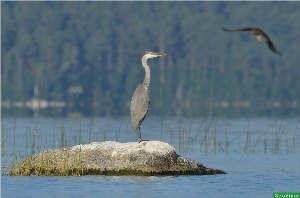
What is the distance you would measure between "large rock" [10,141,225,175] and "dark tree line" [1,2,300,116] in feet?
246

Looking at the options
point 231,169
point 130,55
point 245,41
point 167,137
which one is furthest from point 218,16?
point 231,169

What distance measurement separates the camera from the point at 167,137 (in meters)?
31.0

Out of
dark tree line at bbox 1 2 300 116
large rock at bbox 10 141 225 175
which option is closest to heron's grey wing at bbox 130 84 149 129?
large rock at bbox 10 141 225 175

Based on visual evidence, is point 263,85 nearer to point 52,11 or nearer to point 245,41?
point 245,41

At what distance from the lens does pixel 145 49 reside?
416ft

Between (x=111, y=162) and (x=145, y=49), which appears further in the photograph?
(x=145, y=49)

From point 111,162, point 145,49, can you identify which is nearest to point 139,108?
point 111,162

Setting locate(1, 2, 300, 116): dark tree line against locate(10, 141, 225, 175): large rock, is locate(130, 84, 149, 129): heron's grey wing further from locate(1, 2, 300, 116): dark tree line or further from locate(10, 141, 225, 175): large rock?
locate(1, 2, 300, 116): dark tree line

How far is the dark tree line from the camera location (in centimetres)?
10975

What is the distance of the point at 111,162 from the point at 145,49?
108555 millimetres

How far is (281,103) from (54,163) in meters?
87.5

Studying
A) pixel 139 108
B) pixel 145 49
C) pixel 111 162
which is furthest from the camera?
pixel 145 49

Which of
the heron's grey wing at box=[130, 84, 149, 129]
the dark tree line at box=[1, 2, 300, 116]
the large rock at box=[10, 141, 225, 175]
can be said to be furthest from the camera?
the dark tree line at box=[1, 2, 300, 116]

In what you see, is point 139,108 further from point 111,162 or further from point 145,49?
point 145,49
